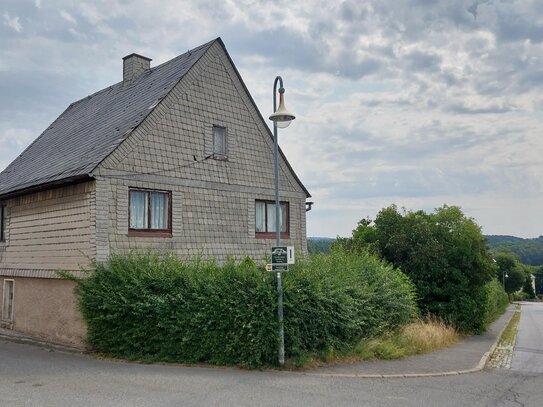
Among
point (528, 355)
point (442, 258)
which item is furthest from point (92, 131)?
point (528, 355)

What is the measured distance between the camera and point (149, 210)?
1611cm

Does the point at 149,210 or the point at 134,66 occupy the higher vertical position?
the point at 134,66

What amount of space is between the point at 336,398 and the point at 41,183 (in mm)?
11347

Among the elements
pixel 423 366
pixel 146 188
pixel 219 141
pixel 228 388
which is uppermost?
pixel 219 141

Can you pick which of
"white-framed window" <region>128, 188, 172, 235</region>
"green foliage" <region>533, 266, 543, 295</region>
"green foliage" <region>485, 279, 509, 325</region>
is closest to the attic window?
"white-framed window" <region>128, 188, 172, 235</region>

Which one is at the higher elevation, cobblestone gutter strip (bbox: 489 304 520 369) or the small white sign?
the small white sign

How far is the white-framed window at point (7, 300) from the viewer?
1872 centimetres

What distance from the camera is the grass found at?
1221 cm

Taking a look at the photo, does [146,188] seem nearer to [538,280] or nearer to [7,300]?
[7,300]

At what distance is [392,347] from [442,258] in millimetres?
9453

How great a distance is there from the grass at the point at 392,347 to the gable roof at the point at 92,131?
293 inches

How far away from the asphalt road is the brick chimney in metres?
12.8

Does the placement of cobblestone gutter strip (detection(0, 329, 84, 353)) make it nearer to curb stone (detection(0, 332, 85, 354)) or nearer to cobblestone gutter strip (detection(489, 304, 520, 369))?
curb stone (detection(0, 332, 85, 354))

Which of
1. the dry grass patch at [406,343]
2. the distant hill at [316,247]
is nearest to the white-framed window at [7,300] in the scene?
the distant hill at [316,247]
